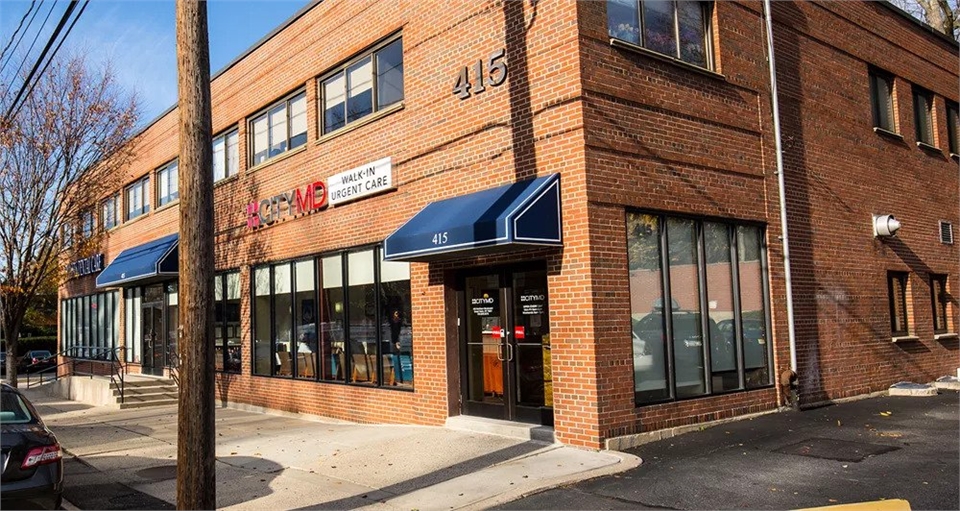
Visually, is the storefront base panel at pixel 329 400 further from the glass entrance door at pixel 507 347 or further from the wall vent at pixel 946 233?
the wall vent at pixel 946 233

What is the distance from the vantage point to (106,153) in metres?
19.3

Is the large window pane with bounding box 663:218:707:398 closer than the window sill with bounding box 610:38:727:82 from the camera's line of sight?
No

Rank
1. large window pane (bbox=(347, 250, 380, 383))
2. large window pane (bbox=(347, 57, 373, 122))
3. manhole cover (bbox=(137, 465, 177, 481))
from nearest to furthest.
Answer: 1. manhole cover (bbox=(137, 465, 177, 481))
2. large window pane (bbox=(347, 250, 380, 383))
3. large window pane (bbox=(347, 57, 373, 122))

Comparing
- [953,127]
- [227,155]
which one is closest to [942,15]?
[953,127]

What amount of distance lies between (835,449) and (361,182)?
8339 millimetres

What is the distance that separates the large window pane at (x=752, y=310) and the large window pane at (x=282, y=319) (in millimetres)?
8665

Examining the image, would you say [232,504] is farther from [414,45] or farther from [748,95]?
[748,95]

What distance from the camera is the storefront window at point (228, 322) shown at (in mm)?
17438

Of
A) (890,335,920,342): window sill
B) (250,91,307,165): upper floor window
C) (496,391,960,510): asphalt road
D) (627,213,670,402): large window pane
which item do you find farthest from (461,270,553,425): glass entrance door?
(890,335,920,342): window sill

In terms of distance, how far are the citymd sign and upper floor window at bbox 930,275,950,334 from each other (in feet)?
41.9

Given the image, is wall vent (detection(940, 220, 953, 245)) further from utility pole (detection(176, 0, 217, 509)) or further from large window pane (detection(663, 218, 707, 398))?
utility pole (detection(176, 0, 217, 509))

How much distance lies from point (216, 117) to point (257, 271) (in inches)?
179

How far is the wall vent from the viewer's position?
16875mm

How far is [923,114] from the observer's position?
1714cm
